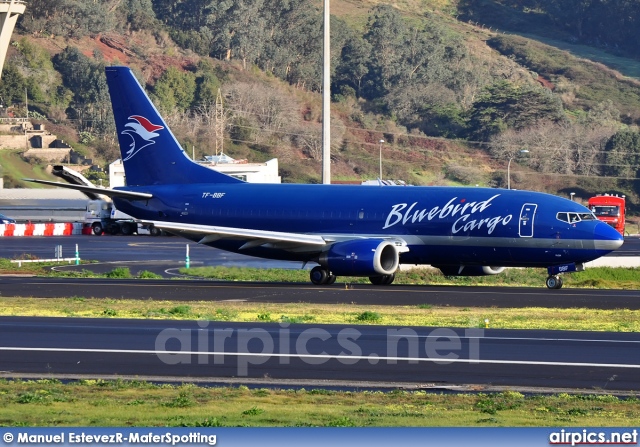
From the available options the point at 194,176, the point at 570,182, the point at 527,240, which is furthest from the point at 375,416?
the point at 570,182

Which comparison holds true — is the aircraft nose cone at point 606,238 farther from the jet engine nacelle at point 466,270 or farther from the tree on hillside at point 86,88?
the tree on hillside at point 86,88

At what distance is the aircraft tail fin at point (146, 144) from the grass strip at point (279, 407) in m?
28.1

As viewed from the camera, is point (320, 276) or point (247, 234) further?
point (320, 276)

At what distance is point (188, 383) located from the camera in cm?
1580

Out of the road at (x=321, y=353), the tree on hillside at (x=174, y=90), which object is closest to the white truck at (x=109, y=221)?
the road at (x=321, y=353)

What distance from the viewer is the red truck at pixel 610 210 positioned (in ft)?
270

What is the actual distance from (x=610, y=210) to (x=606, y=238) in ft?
164

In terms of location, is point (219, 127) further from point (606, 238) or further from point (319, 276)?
point (606, 238)

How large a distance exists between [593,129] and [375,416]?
147363mm

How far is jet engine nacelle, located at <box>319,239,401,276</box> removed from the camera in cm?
3659

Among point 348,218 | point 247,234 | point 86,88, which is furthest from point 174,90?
point 247,234

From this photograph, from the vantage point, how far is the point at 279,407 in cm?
1394

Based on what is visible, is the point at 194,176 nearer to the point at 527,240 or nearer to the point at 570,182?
the point at 527,240

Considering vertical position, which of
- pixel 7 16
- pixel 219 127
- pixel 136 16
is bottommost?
pixel 219 127
